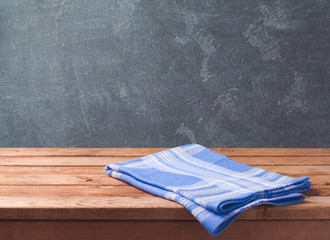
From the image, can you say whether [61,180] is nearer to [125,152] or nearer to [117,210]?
[117,210]

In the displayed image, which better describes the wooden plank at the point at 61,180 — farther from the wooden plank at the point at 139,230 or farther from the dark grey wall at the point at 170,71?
the dark grey wall at the point at 170,71

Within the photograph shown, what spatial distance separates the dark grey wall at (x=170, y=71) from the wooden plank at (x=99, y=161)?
133 centimetres

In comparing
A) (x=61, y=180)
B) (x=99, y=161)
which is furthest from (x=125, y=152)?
(x=61, y=180)

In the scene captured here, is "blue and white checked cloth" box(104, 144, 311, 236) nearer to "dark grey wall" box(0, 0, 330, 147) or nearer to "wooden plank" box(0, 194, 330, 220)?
"wooden plank" box(0, 194, 330, 220)

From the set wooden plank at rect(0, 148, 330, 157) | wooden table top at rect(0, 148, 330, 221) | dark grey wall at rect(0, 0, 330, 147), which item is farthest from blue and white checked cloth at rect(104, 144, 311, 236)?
dark grey wall at rect(0, 0, 330, 147)

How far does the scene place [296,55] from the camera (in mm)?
2490

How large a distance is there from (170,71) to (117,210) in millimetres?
1780

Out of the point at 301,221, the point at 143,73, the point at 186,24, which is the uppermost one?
the point at 186,24

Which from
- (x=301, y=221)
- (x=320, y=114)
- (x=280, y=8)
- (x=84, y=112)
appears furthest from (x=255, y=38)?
(x=301, y=221)

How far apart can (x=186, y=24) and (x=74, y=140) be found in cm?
98

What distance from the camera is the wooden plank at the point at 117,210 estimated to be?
785 mm

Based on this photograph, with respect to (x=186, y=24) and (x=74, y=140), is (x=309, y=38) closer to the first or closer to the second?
(x=186, y=24)

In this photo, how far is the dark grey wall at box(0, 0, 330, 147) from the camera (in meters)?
2.48

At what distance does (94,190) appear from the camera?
890mm
